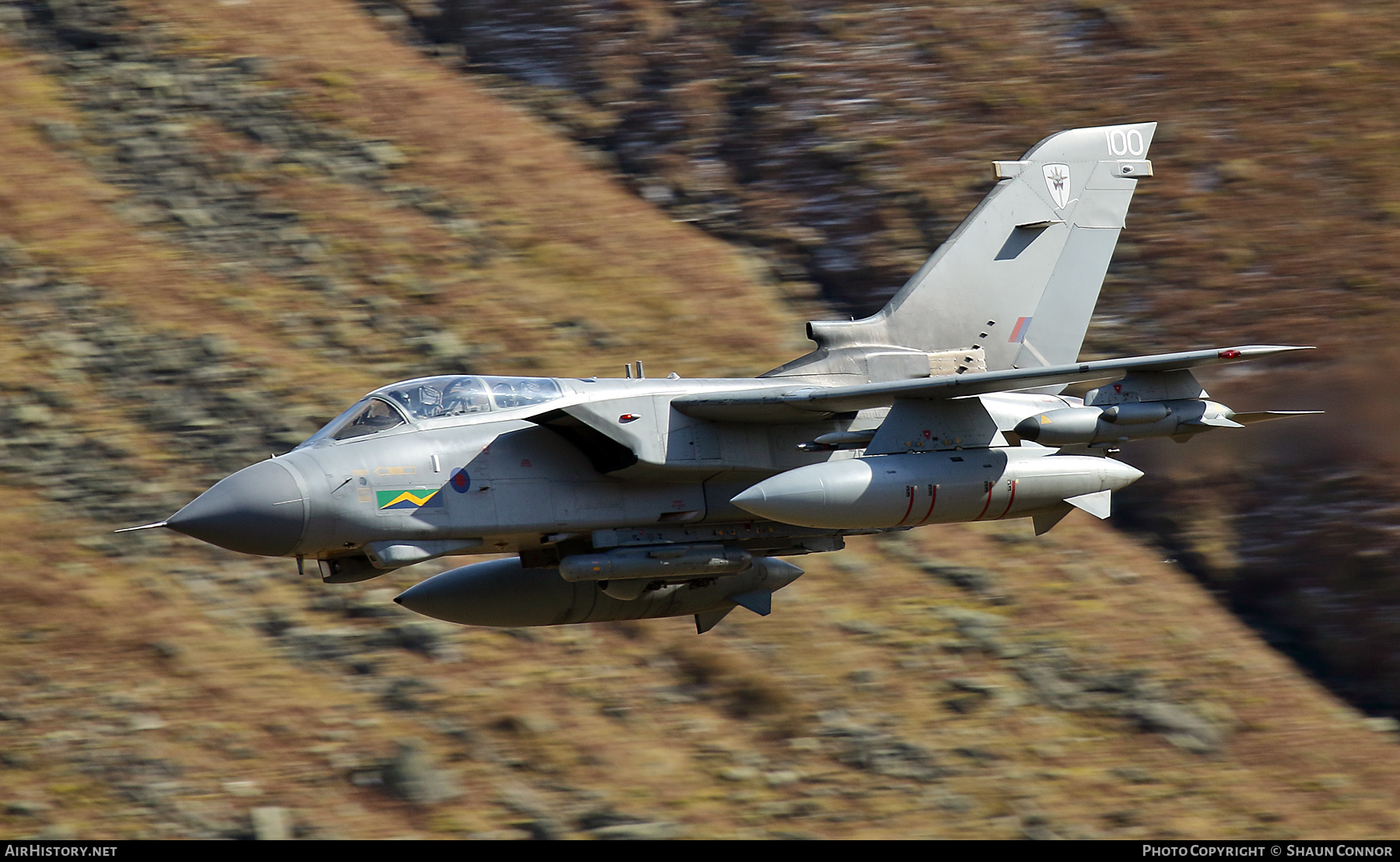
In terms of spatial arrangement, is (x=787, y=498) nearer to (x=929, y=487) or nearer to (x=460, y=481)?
(x=929, y=487)

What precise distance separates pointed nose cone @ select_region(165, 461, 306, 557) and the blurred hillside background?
6.22 meters

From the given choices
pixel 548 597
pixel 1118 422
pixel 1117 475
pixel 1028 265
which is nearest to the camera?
pixel 1118 422

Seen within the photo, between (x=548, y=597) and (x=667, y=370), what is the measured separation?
9.91 m

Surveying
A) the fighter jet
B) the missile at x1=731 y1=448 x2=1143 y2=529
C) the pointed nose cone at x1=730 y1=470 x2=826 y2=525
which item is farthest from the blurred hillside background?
the pointed nose cone at x1=730 y1=470 x2=826 y2=525

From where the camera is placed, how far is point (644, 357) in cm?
2592

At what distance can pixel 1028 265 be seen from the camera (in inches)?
711

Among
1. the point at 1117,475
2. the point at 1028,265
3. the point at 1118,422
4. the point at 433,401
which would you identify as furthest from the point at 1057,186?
the point at 433,401

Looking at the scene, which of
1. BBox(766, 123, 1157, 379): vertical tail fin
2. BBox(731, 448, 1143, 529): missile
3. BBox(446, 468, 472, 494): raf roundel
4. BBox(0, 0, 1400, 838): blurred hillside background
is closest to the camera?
BBox(731, 448, 1143, 529): missile

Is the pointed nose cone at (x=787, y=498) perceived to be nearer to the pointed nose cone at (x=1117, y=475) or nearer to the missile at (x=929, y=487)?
the missile at (x=929, y=487)

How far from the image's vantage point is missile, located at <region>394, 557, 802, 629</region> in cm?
1605

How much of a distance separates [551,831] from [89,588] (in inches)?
289

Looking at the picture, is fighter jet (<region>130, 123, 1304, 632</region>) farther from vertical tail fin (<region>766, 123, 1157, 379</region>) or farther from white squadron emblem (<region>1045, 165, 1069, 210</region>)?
white squadron emblem (<region>1045, 165, 1069, 210</region>)

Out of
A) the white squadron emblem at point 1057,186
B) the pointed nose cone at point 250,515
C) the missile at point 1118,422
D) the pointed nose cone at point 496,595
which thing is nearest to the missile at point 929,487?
the missile at point 1118,422

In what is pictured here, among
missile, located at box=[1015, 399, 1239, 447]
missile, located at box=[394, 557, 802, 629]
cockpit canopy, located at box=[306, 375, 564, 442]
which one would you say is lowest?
missile, located at box=[394, 557, 802, 629]
